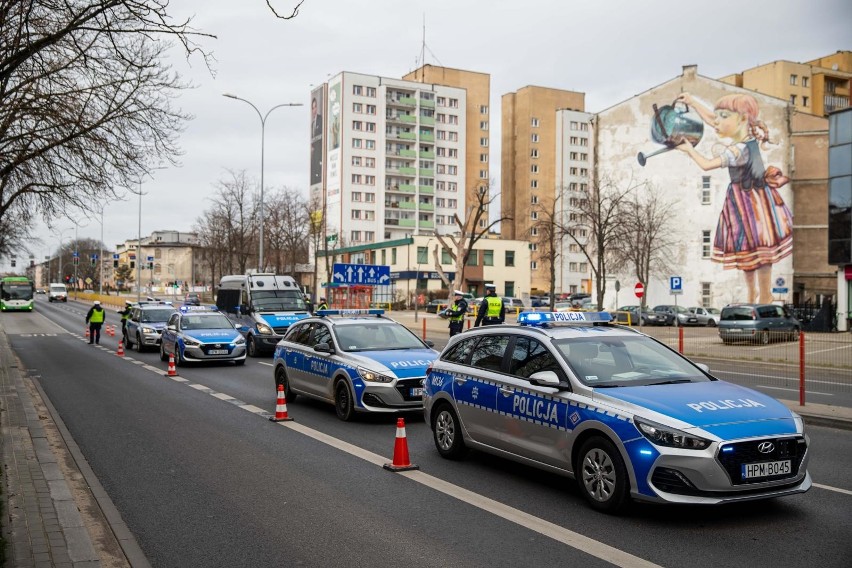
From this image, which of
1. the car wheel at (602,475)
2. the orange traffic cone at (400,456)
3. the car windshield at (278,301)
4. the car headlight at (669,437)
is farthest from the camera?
the car windshield at (278,301)

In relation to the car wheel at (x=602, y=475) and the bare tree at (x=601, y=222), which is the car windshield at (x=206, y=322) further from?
the bare tree at (x=601, y=222)

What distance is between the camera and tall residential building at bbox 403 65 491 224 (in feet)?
372

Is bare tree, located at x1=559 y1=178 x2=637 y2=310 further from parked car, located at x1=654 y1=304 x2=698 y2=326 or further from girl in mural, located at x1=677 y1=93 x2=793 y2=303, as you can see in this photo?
girl in mural, located at x1=677 y1=93 x2=793 y2=303

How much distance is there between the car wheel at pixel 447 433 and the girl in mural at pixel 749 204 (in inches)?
2066

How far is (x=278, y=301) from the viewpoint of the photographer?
85.3 ft

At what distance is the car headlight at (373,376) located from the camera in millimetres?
11445

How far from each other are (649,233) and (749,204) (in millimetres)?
7422

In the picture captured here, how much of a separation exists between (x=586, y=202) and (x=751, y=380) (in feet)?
122

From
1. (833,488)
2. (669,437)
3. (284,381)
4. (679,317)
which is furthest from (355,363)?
(679,317)

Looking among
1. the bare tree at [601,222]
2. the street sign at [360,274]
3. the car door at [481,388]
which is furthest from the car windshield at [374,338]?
the bare tree at [601,222]

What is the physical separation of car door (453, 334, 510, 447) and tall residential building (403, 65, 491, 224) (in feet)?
344

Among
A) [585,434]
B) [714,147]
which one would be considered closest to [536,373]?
[585,434]

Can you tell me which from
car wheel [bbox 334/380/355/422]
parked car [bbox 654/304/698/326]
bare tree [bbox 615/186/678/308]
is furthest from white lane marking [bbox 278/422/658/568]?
bare tree [bbox 615/186/678/308]

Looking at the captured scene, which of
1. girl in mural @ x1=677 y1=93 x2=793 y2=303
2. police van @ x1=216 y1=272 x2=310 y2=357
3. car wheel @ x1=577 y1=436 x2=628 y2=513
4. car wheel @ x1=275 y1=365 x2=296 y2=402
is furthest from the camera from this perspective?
girl in mural @ x1=677 y1=93 x2=793 y2=303
